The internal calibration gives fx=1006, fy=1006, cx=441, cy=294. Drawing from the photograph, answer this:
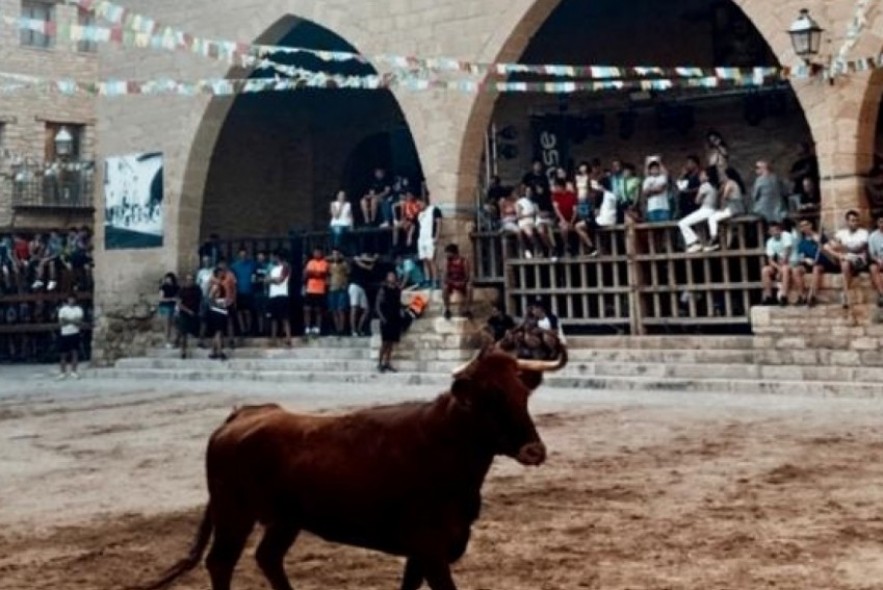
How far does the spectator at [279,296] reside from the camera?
44.4 ft

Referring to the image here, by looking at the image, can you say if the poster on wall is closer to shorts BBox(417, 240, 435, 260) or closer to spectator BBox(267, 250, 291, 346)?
spectator BBox(267, 250, 291, 346)

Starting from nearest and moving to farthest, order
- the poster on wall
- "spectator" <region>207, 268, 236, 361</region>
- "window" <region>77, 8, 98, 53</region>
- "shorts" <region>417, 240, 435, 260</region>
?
"shorts" <region>417, 240, 435, 260</region> < "spectator" <region>207, 268, 236, 361</region> < the poster on wall < "window" <region>77, 8, 98, 53</region>

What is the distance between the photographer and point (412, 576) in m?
2.99

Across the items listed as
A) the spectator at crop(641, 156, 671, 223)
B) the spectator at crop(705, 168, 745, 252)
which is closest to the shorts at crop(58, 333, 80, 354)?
the spectator at crop(641, 156, 671, 223)

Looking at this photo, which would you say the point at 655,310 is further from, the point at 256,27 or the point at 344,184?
the point at 344,184

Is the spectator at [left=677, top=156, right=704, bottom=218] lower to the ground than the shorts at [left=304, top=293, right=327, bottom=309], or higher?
higher

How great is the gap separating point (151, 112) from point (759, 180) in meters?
9.49

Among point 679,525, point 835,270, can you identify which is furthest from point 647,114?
point 679,525

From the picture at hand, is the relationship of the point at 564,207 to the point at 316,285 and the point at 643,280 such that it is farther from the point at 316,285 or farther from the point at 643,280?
the point at 316,285

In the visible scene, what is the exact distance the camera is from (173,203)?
1533 centimetres

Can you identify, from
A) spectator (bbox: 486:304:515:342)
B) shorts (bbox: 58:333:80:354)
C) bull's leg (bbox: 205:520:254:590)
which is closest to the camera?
bull's leg (bbox: 205:520:254:590)

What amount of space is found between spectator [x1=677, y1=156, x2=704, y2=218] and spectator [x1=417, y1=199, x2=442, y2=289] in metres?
2.91

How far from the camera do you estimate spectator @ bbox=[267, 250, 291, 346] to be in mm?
13539

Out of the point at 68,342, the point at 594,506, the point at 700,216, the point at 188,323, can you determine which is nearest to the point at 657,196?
the point at 700,216
